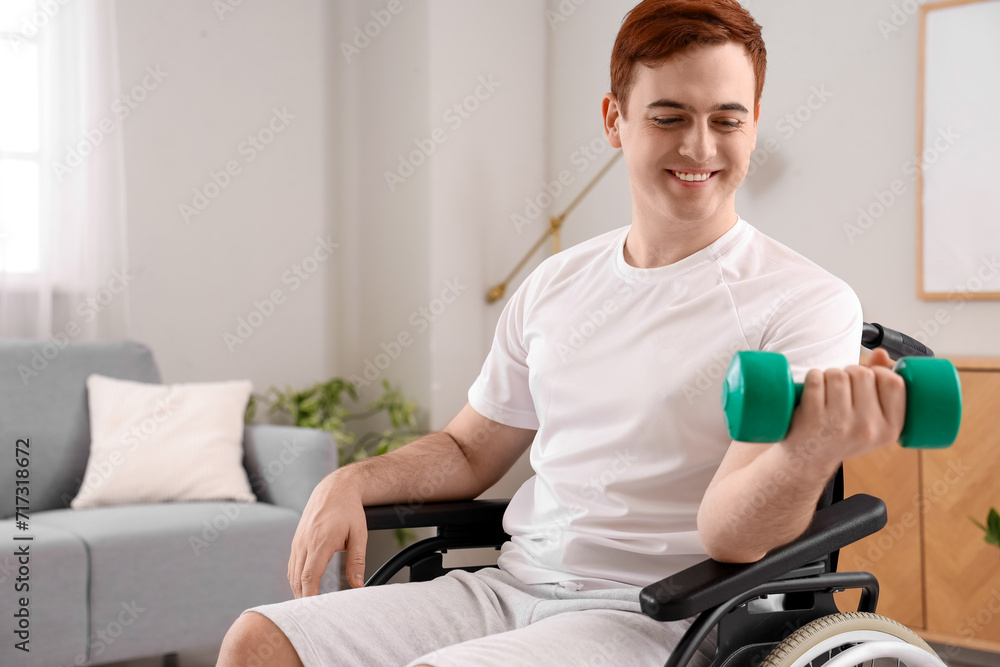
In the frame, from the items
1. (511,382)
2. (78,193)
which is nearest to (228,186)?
(78,193)

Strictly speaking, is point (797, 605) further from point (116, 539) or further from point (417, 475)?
point (116, 539)

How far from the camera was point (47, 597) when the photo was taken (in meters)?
2.01

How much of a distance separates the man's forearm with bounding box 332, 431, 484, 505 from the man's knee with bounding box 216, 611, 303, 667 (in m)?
0.25

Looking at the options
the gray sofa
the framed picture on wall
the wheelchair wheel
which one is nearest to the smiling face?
the wheelchair wheel

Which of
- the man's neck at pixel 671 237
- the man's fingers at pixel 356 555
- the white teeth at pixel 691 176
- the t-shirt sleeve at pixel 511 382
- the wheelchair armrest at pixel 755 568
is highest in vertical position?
the white teeth at pixel 691 176

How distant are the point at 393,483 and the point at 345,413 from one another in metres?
2.07

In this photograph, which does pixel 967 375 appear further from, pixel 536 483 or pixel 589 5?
pixel 589 5

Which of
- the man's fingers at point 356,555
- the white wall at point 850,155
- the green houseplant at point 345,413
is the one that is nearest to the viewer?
the man's fingers at point 356,555

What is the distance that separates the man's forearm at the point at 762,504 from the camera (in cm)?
82

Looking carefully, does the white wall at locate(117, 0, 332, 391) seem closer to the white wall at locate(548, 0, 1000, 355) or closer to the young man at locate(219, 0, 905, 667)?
Answer: the white wall at locate(548, 0, 1000, 355)

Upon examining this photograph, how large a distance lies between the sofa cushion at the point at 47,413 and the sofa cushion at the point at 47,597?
411 mm

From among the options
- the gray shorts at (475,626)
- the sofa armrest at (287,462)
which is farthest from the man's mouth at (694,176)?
the sofa armrest at (287,462)

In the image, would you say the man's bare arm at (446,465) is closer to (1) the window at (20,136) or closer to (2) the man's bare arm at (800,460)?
(2) the man's bare arm at (800,460)

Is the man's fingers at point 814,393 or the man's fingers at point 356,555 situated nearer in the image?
the man's fingers at point 814,393
